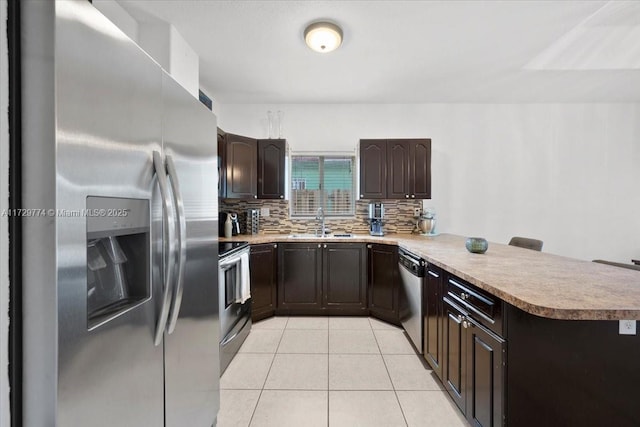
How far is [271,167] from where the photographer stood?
11.4ft

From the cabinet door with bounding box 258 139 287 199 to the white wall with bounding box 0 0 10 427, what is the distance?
2.86 metres

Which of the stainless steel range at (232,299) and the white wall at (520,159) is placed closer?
the stainless steel range at (232,299)

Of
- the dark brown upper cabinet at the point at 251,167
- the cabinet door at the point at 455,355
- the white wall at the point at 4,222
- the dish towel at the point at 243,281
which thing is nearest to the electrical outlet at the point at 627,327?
the cabinet door at the point at 455,355

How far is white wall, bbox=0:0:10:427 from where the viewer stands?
0.59 meters

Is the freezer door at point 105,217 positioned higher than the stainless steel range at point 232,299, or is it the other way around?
the freezer door at point 105,217

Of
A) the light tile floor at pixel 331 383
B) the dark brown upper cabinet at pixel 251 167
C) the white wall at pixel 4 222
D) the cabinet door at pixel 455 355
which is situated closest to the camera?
the white wall at pixel 4 222

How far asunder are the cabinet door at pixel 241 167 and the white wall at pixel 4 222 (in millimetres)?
2513

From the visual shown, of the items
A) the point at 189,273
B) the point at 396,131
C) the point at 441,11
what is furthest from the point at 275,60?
the point at 189,273

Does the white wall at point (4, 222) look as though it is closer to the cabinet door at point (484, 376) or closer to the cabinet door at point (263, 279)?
the cabinet door at point (484, 376)

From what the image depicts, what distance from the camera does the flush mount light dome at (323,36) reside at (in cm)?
212

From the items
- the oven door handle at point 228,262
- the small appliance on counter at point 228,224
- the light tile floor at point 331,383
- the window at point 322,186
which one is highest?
the window at point 322,186

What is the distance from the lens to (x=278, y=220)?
383 cm

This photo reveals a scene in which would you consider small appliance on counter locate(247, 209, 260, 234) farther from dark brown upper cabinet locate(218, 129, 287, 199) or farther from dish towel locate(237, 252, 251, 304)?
dish towel locate(237, 252, 251, 304)

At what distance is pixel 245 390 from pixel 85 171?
181 centimetres
